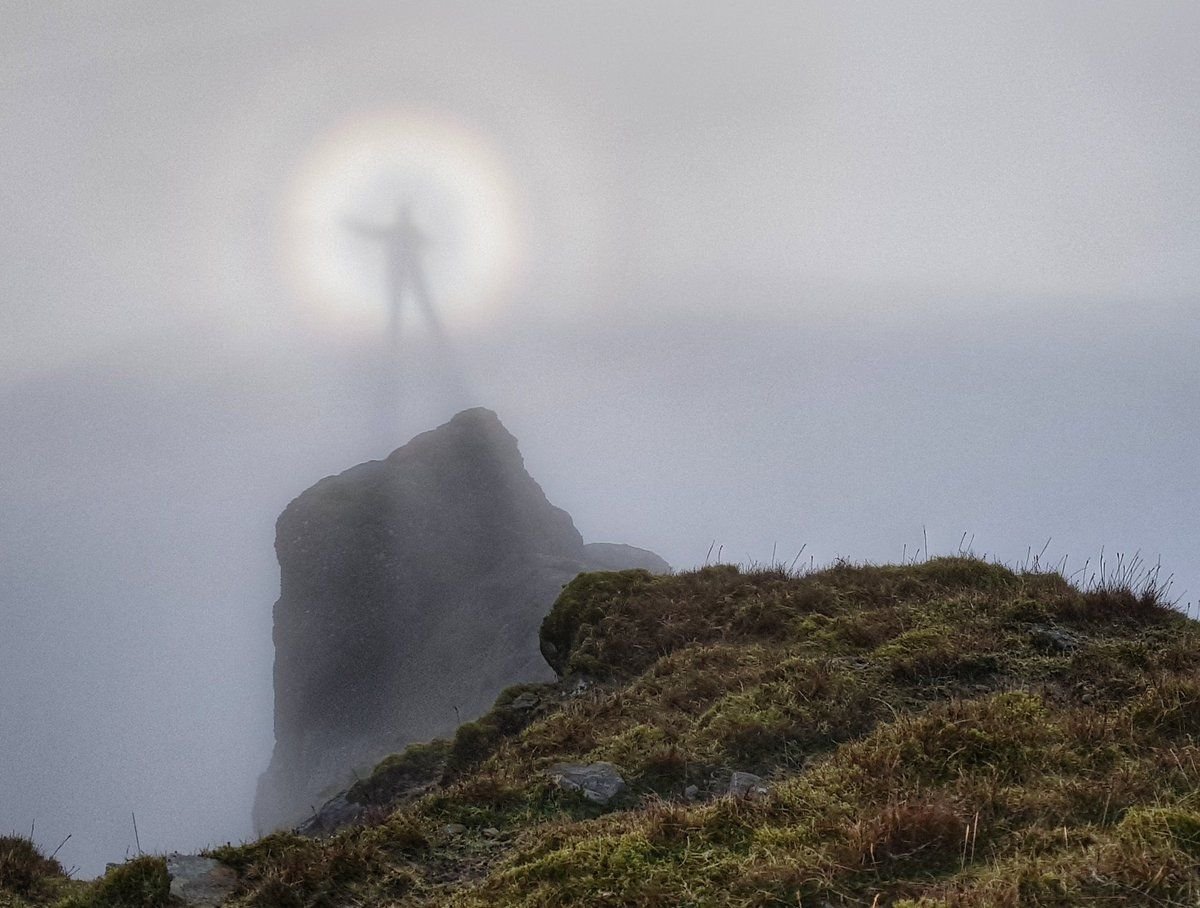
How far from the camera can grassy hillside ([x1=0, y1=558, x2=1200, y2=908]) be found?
4.73 m

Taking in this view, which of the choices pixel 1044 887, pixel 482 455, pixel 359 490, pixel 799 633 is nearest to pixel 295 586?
pixel 359 490

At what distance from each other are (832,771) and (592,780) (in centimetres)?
297

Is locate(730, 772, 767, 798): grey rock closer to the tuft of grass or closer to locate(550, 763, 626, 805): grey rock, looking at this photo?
locate(550, 763, 626, 805): grey rock

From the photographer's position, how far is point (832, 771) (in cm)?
646

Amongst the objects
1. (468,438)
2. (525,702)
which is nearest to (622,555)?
(468,438)

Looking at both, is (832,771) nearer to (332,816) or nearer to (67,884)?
(67,884)

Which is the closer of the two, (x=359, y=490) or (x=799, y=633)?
(x=799, y=633)

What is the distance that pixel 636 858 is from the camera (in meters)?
5.39

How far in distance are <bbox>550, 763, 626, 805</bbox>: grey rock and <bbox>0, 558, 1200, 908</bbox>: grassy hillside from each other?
134mm

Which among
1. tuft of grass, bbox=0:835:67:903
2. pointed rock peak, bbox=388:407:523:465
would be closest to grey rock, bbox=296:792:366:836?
tuft of grass, bbox=0:835:67:903

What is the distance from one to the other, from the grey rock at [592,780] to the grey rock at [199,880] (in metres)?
3.36

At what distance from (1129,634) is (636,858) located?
361 inches

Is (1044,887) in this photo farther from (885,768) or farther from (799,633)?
(799,633)

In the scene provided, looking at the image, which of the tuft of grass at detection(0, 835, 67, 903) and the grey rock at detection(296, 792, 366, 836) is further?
the grey rock at detection(296, 792, 366, 836)
